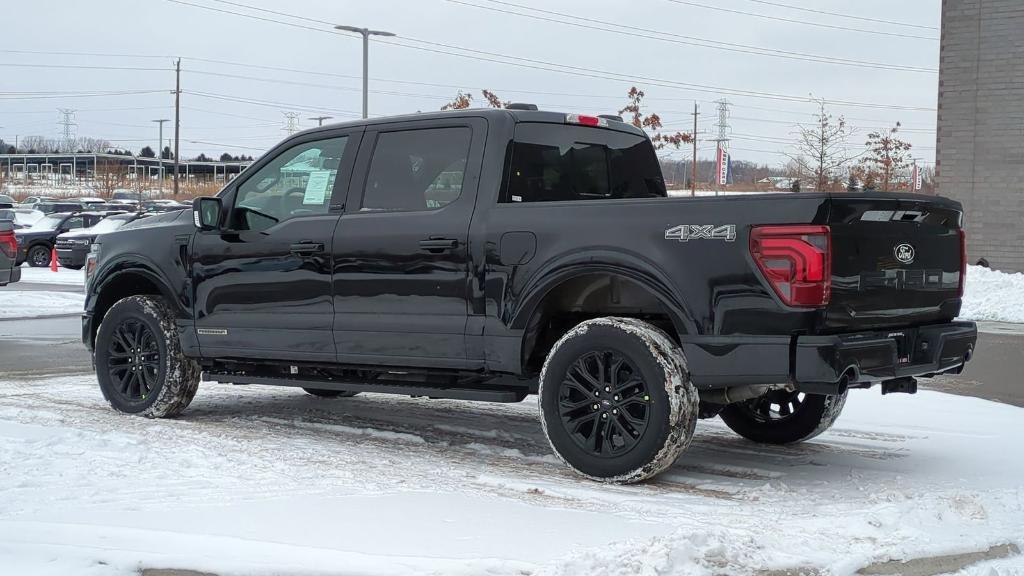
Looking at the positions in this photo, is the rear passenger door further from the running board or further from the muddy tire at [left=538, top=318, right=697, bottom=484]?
the muddy tire at [left=538, top=318, right=697, bottom=484]

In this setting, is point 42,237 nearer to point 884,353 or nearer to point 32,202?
point 884,353

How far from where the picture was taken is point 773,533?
15.4 feet

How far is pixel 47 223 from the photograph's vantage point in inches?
1309

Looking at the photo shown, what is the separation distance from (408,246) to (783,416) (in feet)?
8.48

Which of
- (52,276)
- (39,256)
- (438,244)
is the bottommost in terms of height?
(52,276)

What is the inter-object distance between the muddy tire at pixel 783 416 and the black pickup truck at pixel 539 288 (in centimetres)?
2

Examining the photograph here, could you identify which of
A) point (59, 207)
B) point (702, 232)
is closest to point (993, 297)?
point (702, 232)

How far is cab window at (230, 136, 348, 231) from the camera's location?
7230 mm

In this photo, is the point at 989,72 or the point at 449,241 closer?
the point at 449,241

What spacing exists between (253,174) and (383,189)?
1.20 metres

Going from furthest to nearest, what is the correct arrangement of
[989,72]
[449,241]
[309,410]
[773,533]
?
1. [989,72]
2. [309,410]
3. [449,241]
4. [773,533]

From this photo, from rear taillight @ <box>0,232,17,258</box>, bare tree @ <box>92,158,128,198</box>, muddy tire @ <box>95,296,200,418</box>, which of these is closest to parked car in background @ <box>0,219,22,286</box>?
rear taillight @ <box>0,232,17,258</box>

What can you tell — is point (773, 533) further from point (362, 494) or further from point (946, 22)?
point (946, 22)

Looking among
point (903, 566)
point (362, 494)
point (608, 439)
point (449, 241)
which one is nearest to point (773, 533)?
point (903, 566)
